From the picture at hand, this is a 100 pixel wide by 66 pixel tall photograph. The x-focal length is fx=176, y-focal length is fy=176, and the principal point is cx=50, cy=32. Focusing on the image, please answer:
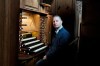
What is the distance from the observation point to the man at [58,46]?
329 centimetres

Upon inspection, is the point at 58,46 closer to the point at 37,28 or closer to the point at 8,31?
the point at 37,28

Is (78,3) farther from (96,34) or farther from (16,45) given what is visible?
(16,45)

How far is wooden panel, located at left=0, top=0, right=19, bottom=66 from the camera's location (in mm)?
938

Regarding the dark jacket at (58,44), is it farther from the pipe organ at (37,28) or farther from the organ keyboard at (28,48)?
the pipe organ at (37,28)

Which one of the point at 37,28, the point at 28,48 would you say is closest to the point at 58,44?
the point at 28,48

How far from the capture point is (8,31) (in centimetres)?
96

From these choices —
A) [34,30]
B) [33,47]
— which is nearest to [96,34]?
[33,47]

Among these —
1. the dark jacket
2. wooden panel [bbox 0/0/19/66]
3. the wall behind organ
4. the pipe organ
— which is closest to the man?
the dark jacket

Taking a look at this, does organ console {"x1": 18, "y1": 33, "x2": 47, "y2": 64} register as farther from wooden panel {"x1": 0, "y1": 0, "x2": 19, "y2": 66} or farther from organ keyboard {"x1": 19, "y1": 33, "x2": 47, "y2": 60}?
wooden panel {"x1": 0, "y1": 0, "x2": 19, "y2": 66}

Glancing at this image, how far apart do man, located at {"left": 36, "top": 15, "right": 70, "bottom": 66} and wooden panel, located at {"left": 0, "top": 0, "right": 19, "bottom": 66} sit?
2.26m

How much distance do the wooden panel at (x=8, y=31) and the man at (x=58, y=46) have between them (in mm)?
2259

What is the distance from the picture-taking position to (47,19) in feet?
18.0

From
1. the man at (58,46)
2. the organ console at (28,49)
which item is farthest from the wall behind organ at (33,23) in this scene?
the man at (58,46)

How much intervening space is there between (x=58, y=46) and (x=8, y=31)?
2.38m
